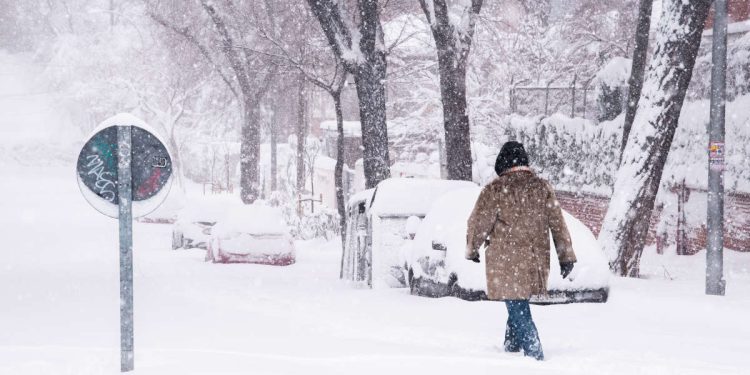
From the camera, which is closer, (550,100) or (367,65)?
(367,65)

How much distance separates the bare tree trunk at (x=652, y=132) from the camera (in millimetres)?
11867

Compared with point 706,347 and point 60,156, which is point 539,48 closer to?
point 706,347

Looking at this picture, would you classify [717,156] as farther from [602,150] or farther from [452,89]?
[602,150]

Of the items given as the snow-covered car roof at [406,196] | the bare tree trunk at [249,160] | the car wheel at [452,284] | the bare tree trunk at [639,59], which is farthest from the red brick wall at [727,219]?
the bare tree trunk at [249,160]

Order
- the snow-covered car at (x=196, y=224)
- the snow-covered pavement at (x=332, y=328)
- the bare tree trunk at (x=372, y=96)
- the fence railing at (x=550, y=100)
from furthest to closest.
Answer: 1. the snow-covered car at (x=196, y=224)
2. the fence railing at (x=550, y=100)
3. the bare tree trunk at (x=372, y=96)
4. the snow-covered pavement at (x=332, y=328)

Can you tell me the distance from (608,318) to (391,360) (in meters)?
3.17

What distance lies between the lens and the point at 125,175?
5.83 metres

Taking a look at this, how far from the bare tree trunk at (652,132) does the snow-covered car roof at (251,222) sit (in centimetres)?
731

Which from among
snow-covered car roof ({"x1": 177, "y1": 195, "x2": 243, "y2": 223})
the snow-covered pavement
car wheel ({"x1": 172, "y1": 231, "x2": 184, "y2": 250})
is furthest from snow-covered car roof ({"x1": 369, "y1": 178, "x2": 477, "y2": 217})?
car wheel ({"x1": 172, "y1": 231, "x2": 184, "y2": 250})

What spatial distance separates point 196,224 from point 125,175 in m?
17.2

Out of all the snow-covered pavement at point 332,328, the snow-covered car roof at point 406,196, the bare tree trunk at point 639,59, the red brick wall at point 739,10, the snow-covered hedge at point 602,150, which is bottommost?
the snow-covered pavement at point 332,328

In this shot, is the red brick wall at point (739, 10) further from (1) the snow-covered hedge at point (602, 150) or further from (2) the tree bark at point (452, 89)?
(2) the tree bark at point (452, 89)

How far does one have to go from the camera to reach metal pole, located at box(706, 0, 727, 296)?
10.3 meters

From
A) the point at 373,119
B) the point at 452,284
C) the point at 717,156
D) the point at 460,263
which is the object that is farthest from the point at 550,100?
the point at 460,263
